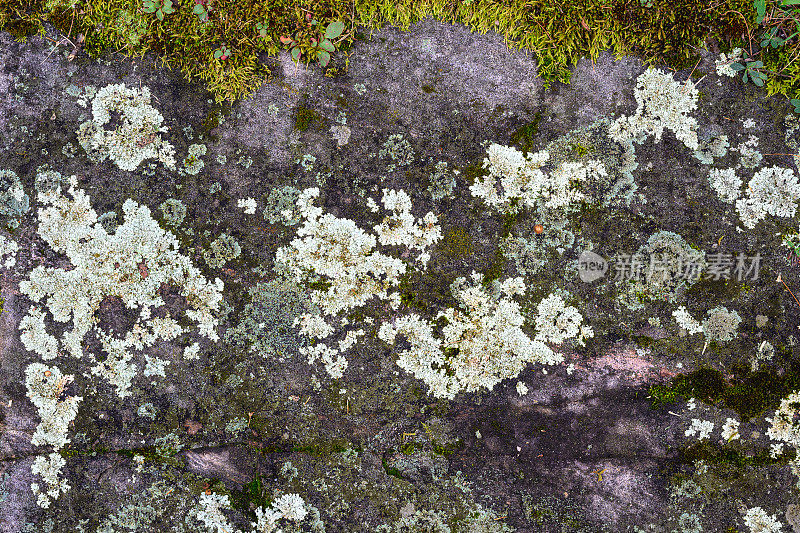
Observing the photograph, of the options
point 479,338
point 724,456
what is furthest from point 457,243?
point 724,456

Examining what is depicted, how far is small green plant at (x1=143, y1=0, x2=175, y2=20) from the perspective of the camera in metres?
2.63

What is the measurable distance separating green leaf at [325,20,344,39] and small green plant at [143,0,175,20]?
926 mm

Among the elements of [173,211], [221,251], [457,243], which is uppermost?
[457,243]

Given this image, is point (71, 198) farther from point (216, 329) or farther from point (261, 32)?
point (261, 32)

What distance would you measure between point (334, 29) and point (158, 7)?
1038 millimetres

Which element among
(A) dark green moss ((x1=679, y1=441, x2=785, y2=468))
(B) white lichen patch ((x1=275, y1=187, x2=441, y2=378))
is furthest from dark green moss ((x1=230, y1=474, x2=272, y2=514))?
(A) dark green moss ((x1=679, y1=441, x2=785, y2=468))

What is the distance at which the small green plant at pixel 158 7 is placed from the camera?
8.63 ft

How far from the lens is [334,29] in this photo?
2.61m

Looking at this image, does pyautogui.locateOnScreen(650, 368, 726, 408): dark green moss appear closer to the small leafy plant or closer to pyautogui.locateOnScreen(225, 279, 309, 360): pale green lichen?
pyautogui.locateOnScreen(225, 279, 309, 360): pale green lichen

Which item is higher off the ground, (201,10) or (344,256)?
(201,10)

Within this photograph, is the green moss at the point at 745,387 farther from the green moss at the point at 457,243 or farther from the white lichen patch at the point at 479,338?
the green moss at the point at 457,243

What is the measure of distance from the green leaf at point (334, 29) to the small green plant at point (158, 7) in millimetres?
926

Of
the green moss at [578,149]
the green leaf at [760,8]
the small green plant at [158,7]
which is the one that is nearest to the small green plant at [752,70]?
the green leaf at [760,8]

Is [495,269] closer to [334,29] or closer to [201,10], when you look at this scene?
[334,29]
